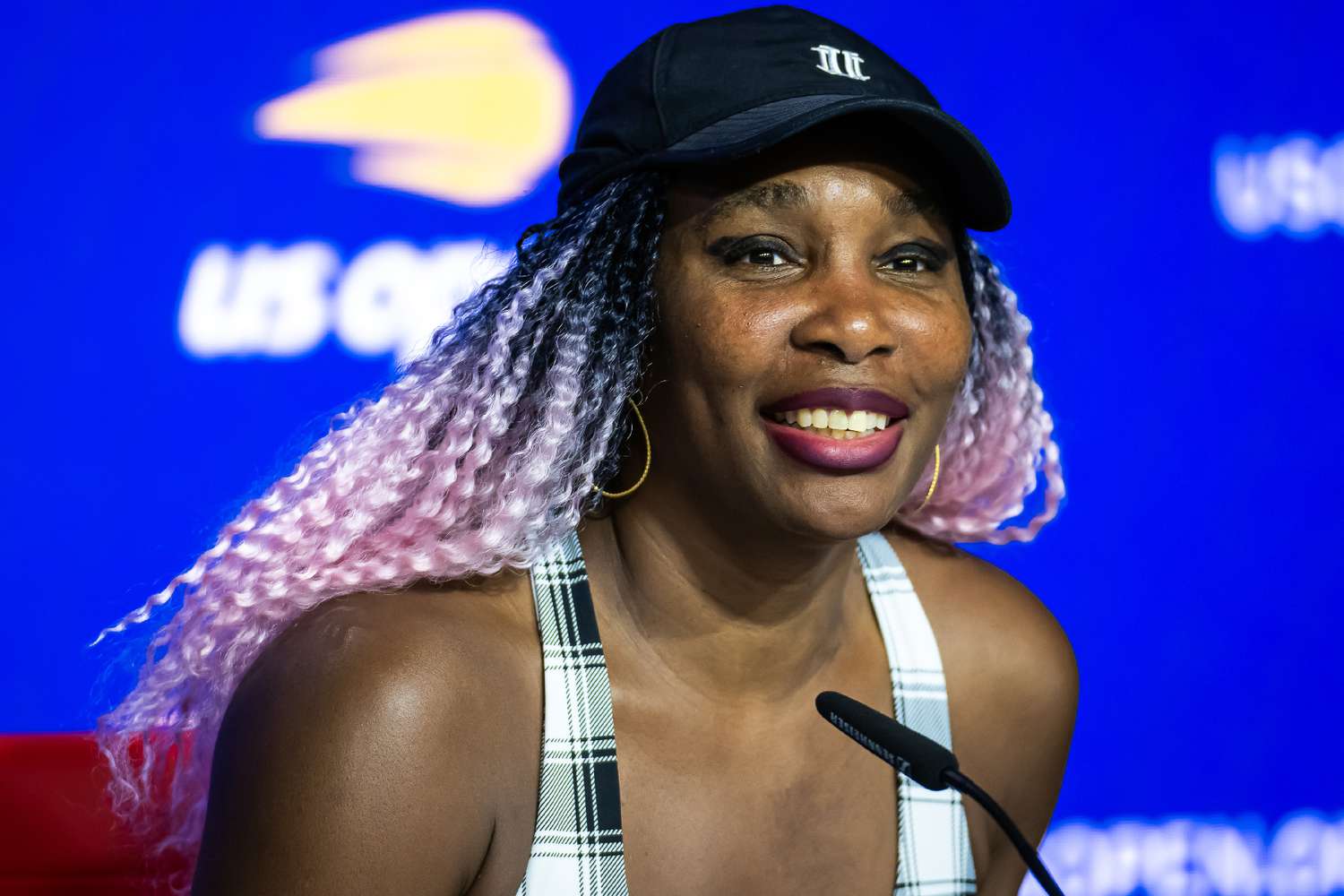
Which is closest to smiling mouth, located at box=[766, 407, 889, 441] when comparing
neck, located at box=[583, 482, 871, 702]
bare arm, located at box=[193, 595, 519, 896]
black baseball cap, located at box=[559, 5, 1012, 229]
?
neck, located at box=[583, 482, 871, 702]

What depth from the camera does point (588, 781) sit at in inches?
47.7

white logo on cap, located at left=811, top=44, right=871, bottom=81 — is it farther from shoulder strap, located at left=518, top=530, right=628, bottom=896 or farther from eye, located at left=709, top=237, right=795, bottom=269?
shoulder strap, located at left=518, top=530, right=628, bottom=896

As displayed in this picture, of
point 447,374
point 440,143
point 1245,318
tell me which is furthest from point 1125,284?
point 447,374

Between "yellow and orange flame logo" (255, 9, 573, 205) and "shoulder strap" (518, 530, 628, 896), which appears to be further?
"yellow and orange flame logo" (255, 9, 573, 205)

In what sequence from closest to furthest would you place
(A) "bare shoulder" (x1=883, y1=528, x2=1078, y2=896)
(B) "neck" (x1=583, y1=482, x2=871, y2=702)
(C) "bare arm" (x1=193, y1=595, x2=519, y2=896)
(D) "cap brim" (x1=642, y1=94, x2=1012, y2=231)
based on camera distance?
(C) "bare arm" (x1=193, y1=595, x2=519, y2=896), (D) "cap brim" (x1=642, y1=94, x2=1012, y2=231), (B) "neck" (x1=583, y1=482, x2=871, y2=702), (A) "bare shoulder" (x1=883, y1=528, x2=1078, y2=896)

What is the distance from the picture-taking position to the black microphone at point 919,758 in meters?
0.90

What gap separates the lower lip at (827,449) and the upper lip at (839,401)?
0.02 metres

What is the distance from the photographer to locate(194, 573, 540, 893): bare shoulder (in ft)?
3.46

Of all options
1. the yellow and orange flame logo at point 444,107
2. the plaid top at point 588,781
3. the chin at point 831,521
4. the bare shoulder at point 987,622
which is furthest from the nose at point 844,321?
the yellow and orange flame logo at point 444,107

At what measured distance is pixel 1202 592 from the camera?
2.47 m

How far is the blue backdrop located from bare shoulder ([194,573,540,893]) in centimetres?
69

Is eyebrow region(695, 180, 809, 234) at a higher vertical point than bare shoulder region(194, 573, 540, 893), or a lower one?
higher

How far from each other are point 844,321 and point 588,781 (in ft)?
1.41

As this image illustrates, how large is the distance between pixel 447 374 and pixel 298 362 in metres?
0.86
